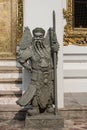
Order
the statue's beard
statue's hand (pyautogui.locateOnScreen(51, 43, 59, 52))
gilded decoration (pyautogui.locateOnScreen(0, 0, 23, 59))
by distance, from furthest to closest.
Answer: gilded decoration (pyautogui.locateOnScreen(0, 0, 23, 59))
the statue's beard
statue's hand (pyautogui.locateOnScreen(51, 43, 59, 52))

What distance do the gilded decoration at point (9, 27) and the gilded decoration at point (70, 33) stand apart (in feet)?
3.34

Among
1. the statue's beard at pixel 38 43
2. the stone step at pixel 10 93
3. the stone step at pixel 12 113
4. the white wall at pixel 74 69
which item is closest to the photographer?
the statue's beard at pixel 38 43

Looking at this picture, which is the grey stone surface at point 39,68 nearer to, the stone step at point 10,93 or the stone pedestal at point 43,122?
the stone pedestal at point 43,122

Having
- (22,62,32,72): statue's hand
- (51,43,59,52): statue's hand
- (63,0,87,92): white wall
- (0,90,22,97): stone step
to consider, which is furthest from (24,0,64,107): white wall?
(63,0,87,92): white wall

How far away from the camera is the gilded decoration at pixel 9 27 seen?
8625 millimetres

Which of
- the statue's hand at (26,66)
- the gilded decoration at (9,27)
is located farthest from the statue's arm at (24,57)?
the gilded decoration at (9,27)

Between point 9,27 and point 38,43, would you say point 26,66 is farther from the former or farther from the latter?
point 9,27

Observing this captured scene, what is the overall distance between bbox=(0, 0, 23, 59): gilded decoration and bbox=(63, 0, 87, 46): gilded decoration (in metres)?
1.02

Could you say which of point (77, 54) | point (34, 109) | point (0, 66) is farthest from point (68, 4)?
point (34, 109)

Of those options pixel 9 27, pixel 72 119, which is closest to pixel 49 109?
pixel 72 119

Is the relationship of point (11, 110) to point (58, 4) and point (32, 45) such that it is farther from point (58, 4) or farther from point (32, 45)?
point (58, 4)

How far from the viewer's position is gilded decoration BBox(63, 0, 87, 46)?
8445 mm

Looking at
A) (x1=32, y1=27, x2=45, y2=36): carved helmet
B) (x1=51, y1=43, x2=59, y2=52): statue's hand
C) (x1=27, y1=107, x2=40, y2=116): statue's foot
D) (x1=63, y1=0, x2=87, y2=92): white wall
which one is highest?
(x1=32, y1=27, x2=45, y2=36): carved helmet

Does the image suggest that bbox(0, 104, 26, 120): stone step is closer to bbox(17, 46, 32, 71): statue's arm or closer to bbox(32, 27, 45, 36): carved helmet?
bbox(17, 46, 32, 71): statue's arm
